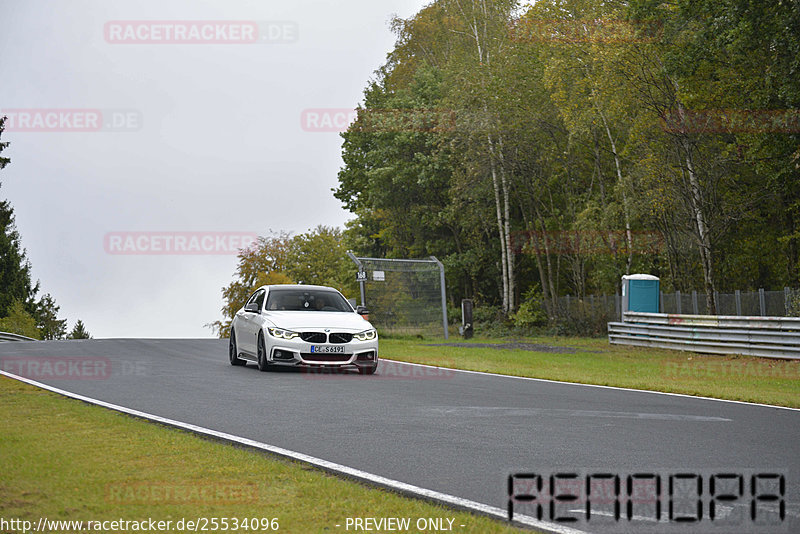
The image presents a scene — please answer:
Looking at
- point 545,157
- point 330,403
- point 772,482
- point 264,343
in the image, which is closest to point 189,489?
point 772,482

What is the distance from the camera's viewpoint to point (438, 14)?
53.8 m

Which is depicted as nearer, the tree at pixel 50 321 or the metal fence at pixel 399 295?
the metal fence at pixel 399 295

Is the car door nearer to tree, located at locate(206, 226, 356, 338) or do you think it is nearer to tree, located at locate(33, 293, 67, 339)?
tree, located at locate(206, 226, 356, 338)

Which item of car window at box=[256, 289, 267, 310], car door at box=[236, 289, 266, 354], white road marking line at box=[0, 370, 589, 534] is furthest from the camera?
car window at box=[256, 289, 267, 310]

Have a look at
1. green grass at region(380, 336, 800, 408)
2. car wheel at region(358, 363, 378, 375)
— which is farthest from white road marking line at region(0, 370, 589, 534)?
green grass at region(380, 336, 800, 408)

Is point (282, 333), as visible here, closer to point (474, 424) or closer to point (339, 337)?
point (339, 337)

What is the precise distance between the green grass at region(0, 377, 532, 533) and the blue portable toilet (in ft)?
76.0

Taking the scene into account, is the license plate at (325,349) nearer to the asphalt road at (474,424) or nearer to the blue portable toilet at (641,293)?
the asphalt road at (474,424)

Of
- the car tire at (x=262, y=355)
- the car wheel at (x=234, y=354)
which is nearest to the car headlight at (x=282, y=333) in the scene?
the car tire at (x=262, y=355)

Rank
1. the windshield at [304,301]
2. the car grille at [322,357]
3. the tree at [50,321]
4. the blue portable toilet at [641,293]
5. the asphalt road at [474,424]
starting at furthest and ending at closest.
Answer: the tree at [50,321]
the blue portable toilet at [641,293]
the windshield at [304,301]
the car grille at [322,357]
the asphalt road at [474,424]

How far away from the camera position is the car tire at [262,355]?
16938 millimetres

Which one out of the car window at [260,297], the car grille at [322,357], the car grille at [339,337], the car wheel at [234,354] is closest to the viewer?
the car grille at [322,357]

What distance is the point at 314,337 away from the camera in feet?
54.6

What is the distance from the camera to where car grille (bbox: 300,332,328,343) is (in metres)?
16.6
